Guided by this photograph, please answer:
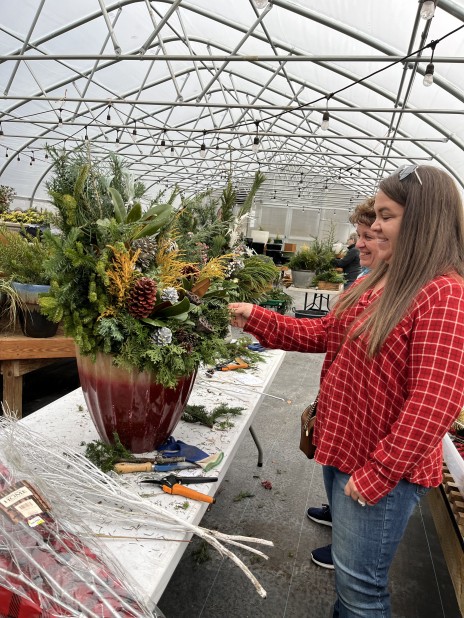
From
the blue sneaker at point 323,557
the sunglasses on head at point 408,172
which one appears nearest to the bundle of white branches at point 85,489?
the sunglasses on head at point 408,172

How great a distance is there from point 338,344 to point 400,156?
10.7 metres

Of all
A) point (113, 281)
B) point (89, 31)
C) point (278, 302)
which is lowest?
point (278, 302)

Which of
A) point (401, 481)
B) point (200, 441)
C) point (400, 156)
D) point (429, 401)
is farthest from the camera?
point (400, 156)

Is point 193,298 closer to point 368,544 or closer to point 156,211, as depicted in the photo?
point 156,211

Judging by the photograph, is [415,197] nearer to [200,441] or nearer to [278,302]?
[200,441]

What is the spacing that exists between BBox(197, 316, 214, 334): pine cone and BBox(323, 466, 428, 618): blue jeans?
19.5 inches

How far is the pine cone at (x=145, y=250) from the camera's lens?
109cm

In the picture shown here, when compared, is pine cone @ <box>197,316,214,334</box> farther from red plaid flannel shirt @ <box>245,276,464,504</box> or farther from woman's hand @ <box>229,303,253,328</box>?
red plaid flannel shirt @ <box>245,276,464,504</box>

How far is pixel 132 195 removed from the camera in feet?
3.83

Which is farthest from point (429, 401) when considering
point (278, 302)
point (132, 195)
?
point (278, 302)

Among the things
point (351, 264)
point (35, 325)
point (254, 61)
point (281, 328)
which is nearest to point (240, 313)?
point (281, 328)

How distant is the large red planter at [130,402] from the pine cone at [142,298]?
13 centimetres

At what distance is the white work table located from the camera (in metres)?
0.83

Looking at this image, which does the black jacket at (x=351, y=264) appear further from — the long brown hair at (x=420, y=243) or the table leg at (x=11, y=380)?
the long brown hair at (x=420, y=243)
